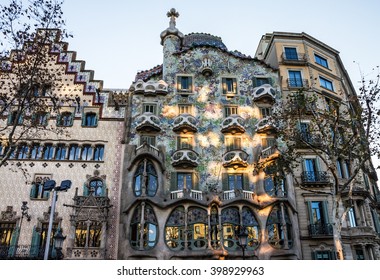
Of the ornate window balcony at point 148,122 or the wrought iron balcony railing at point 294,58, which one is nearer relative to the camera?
the ornate window balcony at point 148,122

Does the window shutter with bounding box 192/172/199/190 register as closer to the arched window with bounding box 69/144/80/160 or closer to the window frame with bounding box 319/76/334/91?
the arched window with bounding box 69/144/80/160

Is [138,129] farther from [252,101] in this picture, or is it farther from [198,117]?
[252,101]

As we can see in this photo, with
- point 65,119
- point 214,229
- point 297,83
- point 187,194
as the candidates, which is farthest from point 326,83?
point 65,119

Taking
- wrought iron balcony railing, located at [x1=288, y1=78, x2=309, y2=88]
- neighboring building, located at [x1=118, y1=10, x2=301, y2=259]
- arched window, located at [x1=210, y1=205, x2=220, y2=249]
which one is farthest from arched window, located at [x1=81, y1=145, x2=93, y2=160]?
wrought iron balcony railing, located at [x1=288, y1=78, x2=309, y2=88]

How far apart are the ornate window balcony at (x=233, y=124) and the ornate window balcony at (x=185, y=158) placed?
3550mm

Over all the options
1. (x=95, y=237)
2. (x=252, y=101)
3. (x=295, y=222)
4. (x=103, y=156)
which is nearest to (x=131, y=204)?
(x=95, y=237)

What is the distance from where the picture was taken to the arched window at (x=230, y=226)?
81.5 ft

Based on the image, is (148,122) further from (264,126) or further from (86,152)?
(264,126)

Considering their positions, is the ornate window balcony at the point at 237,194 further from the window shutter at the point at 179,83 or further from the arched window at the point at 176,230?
the window shutter at the point at 179,83

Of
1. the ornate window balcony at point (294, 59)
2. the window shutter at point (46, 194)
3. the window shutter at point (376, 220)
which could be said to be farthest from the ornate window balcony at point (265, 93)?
the window shutter at point (46, 194)

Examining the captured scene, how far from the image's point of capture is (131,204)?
25297mm

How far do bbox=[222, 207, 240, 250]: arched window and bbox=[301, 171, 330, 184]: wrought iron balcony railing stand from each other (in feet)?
19.8

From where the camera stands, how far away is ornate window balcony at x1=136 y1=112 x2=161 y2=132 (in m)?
28.6

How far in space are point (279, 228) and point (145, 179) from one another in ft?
34.4
